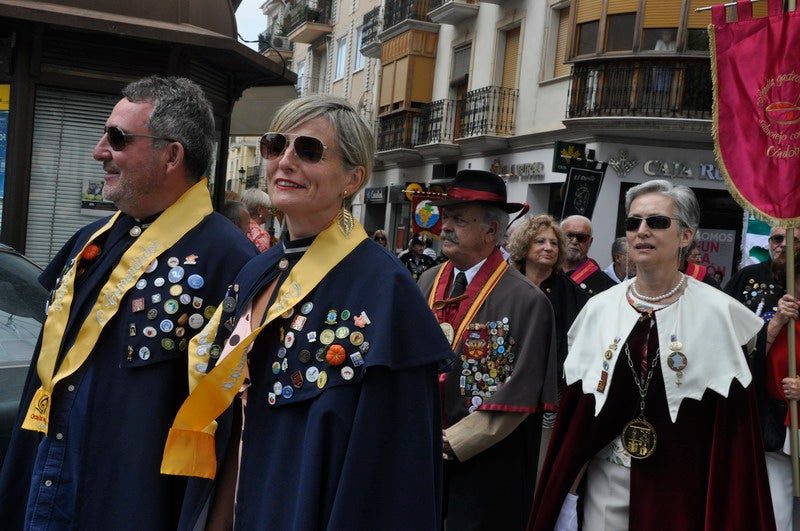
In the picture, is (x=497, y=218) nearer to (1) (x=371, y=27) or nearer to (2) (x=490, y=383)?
(2) (x=490, y=383)

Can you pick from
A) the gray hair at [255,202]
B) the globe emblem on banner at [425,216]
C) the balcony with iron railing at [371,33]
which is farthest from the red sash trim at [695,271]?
the balcony with iron railing at [371,33]

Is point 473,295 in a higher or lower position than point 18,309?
higher

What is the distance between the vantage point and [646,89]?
68.6ft

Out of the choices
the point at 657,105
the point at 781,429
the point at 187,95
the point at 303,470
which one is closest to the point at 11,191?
the point at 187,95

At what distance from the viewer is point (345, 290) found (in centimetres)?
269

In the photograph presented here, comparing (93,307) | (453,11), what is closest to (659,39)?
(453,11)

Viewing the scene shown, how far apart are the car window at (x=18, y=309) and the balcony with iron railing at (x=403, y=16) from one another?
2640 cm

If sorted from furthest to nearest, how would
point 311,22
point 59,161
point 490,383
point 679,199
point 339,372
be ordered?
point 311,22, point 59,161, point 490,383, point 679,199, point 339,372

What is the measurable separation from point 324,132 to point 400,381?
0.78m

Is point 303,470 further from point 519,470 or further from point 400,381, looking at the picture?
point 519,470

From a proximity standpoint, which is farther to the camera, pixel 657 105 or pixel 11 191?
pixel 657 105

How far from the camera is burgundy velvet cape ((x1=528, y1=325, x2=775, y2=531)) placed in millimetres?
3898

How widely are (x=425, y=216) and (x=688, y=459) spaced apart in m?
8.51

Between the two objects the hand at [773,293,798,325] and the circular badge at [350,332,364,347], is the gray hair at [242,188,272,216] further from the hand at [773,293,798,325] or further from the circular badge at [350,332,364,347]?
the circular badge at [350,332,364,347]
